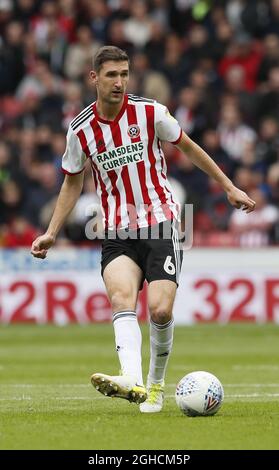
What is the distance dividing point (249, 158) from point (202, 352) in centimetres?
638

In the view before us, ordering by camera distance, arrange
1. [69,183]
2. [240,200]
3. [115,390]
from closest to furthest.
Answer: [115,390] < [240,200] < [69,183]

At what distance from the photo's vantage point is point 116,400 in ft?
33.7

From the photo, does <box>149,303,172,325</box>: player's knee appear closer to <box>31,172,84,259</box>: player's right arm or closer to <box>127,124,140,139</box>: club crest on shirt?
<box>31,172,84,259</box>: player's right arm

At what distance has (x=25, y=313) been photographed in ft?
65.1

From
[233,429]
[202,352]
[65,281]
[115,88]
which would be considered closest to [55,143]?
[65,281]

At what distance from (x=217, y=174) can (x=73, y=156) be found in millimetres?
1100

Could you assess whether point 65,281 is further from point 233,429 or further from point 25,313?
point 233,429

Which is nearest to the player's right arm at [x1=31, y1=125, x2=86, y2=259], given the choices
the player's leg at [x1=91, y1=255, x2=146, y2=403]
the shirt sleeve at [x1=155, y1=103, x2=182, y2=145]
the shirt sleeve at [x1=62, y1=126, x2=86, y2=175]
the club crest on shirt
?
the shirt sleeve at [x1=62, y1=126, x2=86, y2=175]

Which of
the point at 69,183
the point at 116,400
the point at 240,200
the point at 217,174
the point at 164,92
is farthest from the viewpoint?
the point at 164,92

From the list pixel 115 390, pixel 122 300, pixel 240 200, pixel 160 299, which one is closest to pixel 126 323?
pixel 122 300

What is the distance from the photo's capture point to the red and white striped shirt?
911 centimetres

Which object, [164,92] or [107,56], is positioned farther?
[164,92]

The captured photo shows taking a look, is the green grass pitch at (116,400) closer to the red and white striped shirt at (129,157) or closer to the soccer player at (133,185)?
the soccer player at (133,185)

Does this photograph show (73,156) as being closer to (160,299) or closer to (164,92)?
(160,299)
